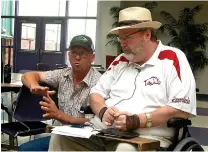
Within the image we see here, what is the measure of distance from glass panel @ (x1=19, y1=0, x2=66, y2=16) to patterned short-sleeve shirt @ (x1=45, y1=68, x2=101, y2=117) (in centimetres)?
885

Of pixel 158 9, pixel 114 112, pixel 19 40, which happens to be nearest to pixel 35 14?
pixel 19 40

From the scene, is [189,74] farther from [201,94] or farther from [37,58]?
[37,58]

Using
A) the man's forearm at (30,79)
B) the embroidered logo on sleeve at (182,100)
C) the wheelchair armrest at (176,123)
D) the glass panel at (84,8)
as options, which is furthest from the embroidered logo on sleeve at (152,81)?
the glass panel at (84,8)

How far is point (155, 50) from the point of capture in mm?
1866

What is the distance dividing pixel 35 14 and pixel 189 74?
1041 centimetres

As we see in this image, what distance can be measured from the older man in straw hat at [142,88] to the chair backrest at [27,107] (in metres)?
0.68

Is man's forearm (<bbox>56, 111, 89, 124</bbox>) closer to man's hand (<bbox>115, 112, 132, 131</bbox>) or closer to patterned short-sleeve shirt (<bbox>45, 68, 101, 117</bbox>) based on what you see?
patterned short-sleeve shirt (<bbox>45, 68, 101, 117</bbox>)

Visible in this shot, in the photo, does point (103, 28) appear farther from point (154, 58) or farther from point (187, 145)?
point (187, 145)

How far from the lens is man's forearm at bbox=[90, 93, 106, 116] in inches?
71.8

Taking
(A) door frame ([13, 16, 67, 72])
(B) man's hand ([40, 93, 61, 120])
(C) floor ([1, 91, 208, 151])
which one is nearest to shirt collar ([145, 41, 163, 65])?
(B) man's hand ([40, 93, 61, 120])

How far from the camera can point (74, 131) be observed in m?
1.60

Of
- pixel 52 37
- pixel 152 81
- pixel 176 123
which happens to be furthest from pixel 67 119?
pixel 52 37

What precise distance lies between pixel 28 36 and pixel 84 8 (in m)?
2.58

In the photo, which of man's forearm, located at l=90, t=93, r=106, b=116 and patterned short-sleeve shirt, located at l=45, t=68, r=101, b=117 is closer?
man's forearm, located at l=90, t=93, r=106, b=116
